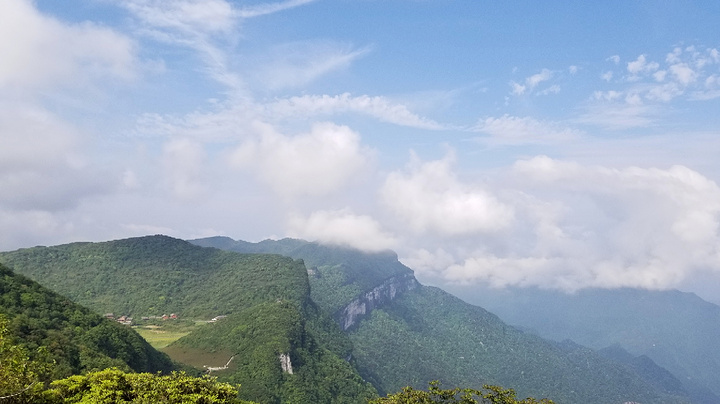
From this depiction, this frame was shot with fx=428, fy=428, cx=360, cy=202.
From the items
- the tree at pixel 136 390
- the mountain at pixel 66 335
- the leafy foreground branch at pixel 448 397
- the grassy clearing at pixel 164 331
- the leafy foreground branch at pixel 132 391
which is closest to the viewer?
the leafy foreground branch at pixel 132 391

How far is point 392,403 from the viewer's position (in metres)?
51.0

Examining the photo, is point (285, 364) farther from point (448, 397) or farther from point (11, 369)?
point (11, 369)

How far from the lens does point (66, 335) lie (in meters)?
83.6

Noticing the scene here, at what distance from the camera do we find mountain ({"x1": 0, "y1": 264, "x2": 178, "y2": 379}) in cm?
7231

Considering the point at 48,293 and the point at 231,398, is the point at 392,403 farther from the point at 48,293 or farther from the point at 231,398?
the point at 48,293

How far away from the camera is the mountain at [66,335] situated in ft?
237

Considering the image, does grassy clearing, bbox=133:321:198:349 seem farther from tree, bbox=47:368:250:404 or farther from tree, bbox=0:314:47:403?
tree, bbox=0:314:47:403

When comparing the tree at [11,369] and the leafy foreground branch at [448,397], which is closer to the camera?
the tree at [11,369]

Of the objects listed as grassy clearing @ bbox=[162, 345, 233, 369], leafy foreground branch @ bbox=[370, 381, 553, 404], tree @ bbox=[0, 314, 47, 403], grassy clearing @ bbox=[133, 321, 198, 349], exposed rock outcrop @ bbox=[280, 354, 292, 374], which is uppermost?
tree @ bbox=[0, 314, 47, 403]

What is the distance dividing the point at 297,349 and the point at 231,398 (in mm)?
106989

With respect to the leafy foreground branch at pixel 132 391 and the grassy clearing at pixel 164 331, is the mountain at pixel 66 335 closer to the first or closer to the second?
the leafy foreground branch at pixel 132 391

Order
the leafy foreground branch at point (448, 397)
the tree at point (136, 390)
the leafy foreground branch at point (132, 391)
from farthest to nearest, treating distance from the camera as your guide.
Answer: the leafy foreground branch at point (448, 397)
the tree at point (136, 390)
the leafy foreground branch at point (132, 391)

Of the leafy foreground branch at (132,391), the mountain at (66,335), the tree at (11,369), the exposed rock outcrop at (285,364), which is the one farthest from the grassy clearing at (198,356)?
the tree at (11,369)

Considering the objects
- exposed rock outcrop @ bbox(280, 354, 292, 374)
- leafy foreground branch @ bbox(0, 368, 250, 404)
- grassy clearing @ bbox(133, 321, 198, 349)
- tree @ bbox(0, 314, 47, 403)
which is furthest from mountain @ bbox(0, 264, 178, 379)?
grassy clearing @ bbox(133, 321, 198, 349)
